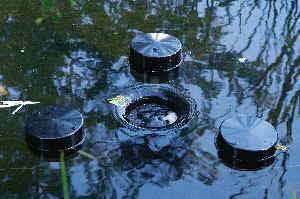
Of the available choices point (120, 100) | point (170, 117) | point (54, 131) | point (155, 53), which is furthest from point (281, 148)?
point (54, 131)

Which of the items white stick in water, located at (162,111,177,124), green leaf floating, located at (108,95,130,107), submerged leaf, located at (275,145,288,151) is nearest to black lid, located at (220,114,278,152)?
submerged leaf, located at (275,145,288,151)

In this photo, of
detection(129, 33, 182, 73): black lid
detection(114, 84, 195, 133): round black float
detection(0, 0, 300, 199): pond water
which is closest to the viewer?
detection(0, 0, 300, 199): pond water

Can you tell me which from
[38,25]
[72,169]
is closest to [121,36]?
[38,25]

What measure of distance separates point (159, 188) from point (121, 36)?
2.54 meters

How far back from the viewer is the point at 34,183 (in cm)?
419

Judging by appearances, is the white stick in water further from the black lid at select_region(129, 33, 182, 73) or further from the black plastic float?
the black lid at select_region(129, 33, 182, 73)

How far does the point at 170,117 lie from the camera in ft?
16.4

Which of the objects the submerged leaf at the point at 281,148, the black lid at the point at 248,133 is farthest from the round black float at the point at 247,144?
the submerged leaf at the point at 281,148

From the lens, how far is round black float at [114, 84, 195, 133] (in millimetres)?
4867

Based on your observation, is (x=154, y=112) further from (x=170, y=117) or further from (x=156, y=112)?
(x=170, y=117)

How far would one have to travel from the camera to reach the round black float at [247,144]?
14.1 feet

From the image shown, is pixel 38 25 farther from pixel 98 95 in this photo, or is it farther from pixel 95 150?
pixel 95 150

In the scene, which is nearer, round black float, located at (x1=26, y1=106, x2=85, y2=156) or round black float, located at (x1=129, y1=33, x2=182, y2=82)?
round black float, located at (x1=26, y1=106, x2=85, y2=156)

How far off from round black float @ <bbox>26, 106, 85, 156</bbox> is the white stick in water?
866mm
